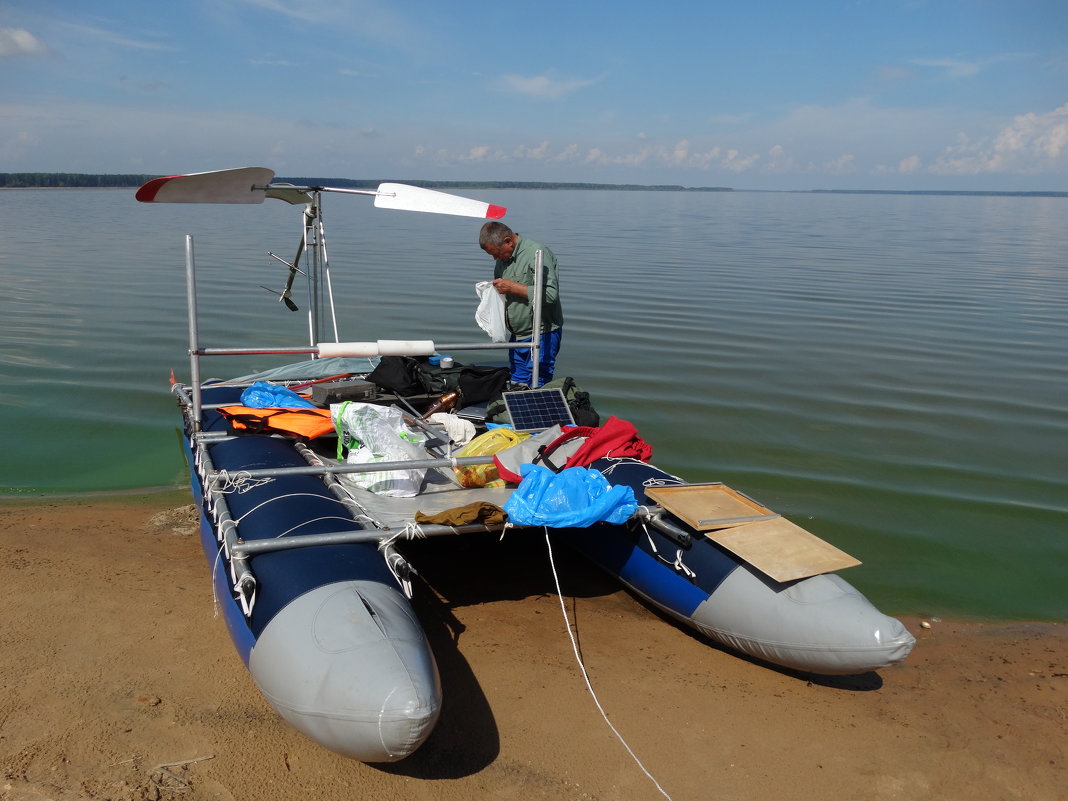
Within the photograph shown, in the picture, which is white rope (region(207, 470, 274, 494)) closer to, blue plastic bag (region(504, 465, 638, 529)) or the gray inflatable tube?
the gray inflatable tube

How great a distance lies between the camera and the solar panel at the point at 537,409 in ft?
19.5

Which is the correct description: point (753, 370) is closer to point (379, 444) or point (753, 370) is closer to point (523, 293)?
point (523, 293)

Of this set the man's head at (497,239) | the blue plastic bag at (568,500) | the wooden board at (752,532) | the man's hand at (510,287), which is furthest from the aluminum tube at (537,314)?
the wooden board at (752,532)

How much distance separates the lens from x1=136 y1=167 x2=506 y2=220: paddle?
6035 mm

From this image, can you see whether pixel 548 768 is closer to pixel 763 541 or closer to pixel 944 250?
pixel 763 541

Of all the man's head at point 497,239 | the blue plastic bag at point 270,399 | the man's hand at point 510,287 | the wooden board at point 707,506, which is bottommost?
the wooden board at point 707,506

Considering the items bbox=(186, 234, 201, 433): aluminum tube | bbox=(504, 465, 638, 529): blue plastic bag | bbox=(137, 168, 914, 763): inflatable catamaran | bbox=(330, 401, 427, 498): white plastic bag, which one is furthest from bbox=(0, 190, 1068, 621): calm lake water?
bbox=(330, 401, 427, 498): white plastic bag

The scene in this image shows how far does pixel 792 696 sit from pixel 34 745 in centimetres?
355

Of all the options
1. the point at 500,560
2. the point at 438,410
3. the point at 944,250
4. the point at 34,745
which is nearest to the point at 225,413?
the point at 438,410

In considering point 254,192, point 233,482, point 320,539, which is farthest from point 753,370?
point 320,539

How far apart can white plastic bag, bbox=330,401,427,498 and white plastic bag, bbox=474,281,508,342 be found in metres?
1.71

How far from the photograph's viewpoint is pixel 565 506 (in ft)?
15.0

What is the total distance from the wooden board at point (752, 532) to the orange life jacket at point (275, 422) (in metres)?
2.29

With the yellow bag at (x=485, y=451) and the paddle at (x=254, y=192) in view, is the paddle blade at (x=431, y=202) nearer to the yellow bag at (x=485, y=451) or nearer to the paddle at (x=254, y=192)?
the paddle at (x=254, y=192)
